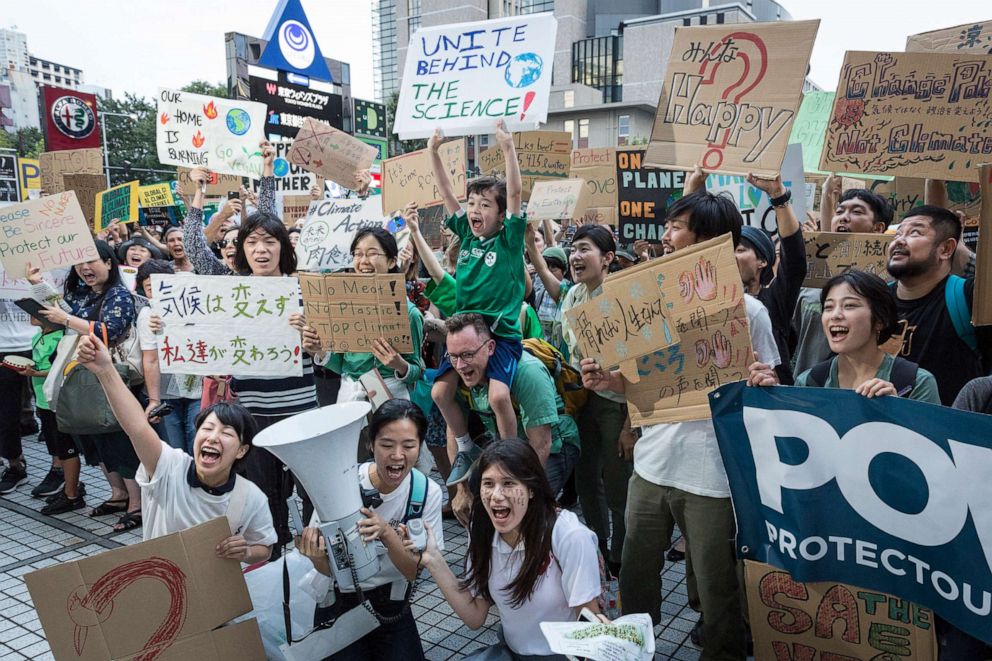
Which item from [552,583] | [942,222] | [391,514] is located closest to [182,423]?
[391,514]

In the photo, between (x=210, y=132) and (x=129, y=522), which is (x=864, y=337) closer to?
(x=129, y=522)

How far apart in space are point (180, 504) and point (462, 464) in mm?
1400

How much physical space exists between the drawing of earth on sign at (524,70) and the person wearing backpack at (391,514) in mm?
2316

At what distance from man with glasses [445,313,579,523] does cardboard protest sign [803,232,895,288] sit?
5.80 feet

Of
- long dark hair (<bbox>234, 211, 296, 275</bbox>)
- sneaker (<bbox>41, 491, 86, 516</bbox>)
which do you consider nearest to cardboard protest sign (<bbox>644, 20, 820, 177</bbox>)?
long dark hair (<bbox>234, 211, 296, 275</bbox>)

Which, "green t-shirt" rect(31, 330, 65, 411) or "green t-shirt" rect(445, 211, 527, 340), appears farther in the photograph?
"green t-shirt" rect(31, 330, 65, 411)

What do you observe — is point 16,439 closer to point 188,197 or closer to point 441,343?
point 188,197

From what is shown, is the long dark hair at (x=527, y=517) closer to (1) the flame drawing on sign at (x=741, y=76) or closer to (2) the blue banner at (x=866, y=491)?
(2) the blue banner at (x=866, y=491)

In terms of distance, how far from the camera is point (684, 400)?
2.87 metres

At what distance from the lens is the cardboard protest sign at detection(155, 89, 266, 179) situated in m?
6.73

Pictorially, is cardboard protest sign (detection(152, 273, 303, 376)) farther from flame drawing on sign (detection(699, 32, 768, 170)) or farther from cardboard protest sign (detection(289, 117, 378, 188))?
cardboard protest sign (detection(289, 117, 378, 188))

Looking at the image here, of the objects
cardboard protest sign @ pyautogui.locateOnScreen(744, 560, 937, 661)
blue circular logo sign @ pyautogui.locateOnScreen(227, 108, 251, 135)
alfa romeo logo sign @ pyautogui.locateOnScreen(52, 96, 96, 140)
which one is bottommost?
cardboard protest sign @ pyautogui.locateOnScreen(744, 560, 937, 661)

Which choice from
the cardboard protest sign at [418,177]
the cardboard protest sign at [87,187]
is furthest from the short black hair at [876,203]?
the cardboard protest sign at [87,187]

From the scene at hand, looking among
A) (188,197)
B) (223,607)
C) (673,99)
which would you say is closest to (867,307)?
(673,99)
